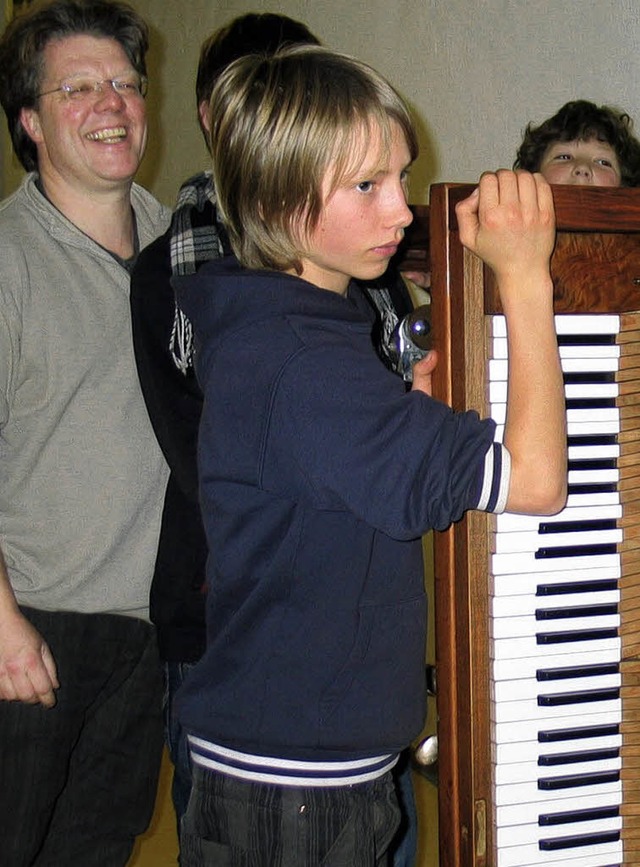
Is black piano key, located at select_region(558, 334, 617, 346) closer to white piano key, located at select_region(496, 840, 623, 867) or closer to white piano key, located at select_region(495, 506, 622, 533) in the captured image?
white piano key, located at select_region(495, 506, 622, 533)

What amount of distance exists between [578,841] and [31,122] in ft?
3.84

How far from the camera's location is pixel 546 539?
Result: 1.10 m

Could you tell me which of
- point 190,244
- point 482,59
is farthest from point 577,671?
point 482,59

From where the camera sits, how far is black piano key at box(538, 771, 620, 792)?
1136 millimetres

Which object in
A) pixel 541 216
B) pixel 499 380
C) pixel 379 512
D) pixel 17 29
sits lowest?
pixel 379 512

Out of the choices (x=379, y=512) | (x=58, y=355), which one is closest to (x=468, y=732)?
(x=379, y=512)

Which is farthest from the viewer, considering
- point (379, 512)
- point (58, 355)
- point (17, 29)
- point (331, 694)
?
point (17, 29)

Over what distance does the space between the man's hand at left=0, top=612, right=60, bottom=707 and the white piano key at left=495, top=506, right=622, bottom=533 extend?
2.16 feet

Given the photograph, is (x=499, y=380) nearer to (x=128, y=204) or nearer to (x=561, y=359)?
(x=561, y=359)

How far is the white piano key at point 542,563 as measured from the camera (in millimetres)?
1089

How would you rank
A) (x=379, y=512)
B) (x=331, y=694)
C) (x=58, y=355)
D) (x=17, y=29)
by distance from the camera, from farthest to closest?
(x=17, y=29), (x=58, y=355), (x=331, y=694), (x=379, y=512)

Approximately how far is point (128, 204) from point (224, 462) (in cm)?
67

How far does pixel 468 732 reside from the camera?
110cm

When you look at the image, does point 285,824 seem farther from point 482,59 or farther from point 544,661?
point 482,59
